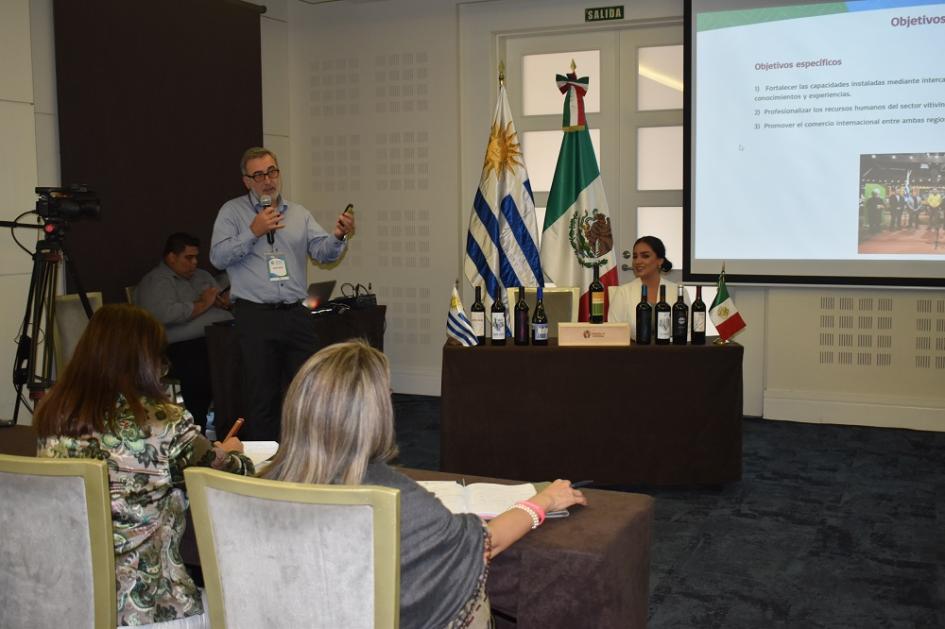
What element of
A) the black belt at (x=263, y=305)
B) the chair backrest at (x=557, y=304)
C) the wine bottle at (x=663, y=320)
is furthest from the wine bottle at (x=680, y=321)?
the black belt at (x=263, y=305)

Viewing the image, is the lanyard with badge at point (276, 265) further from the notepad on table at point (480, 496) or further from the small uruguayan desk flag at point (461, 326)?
the notepad on table at point (480, 496)

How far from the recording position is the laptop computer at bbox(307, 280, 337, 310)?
6.12 m

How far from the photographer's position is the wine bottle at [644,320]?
4.73 meters

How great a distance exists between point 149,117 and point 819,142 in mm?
4279

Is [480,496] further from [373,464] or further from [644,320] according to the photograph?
[644,320]

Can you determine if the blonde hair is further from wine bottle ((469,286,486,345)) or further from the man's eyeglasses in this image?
the man's eyeglasses

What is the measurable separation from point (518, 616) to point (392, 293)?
5618 millimetres

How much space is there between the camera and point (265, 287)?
15.9 feet

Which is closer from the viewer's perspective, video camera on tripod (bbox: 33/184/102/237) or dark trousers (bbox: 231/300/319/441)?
video camera on tripod (bbox: 33/184/102/237)

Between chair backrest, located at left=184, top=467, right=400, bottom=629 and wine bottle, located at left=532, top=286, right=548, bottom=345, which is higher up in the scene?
wine bottle, located at left=532, top=286, right=548, bottom=345

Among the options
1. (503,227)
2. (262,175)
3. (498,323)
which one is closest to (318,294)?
(503,227)

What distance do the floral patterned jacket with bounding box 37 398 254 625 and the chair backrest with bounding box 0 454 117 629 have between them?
11 cm

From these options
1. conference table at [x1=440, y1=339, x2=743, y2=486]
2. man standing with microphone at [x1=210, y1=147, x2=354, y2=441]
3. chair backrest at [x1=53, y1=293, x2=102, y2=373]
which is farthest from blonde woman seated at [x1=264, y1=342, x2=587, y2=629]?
chair backrest at [x1=53, y1=293, x2=102, y2=373]

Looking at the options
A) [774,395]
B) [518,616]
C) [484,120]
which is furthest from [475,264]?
[518,616]
